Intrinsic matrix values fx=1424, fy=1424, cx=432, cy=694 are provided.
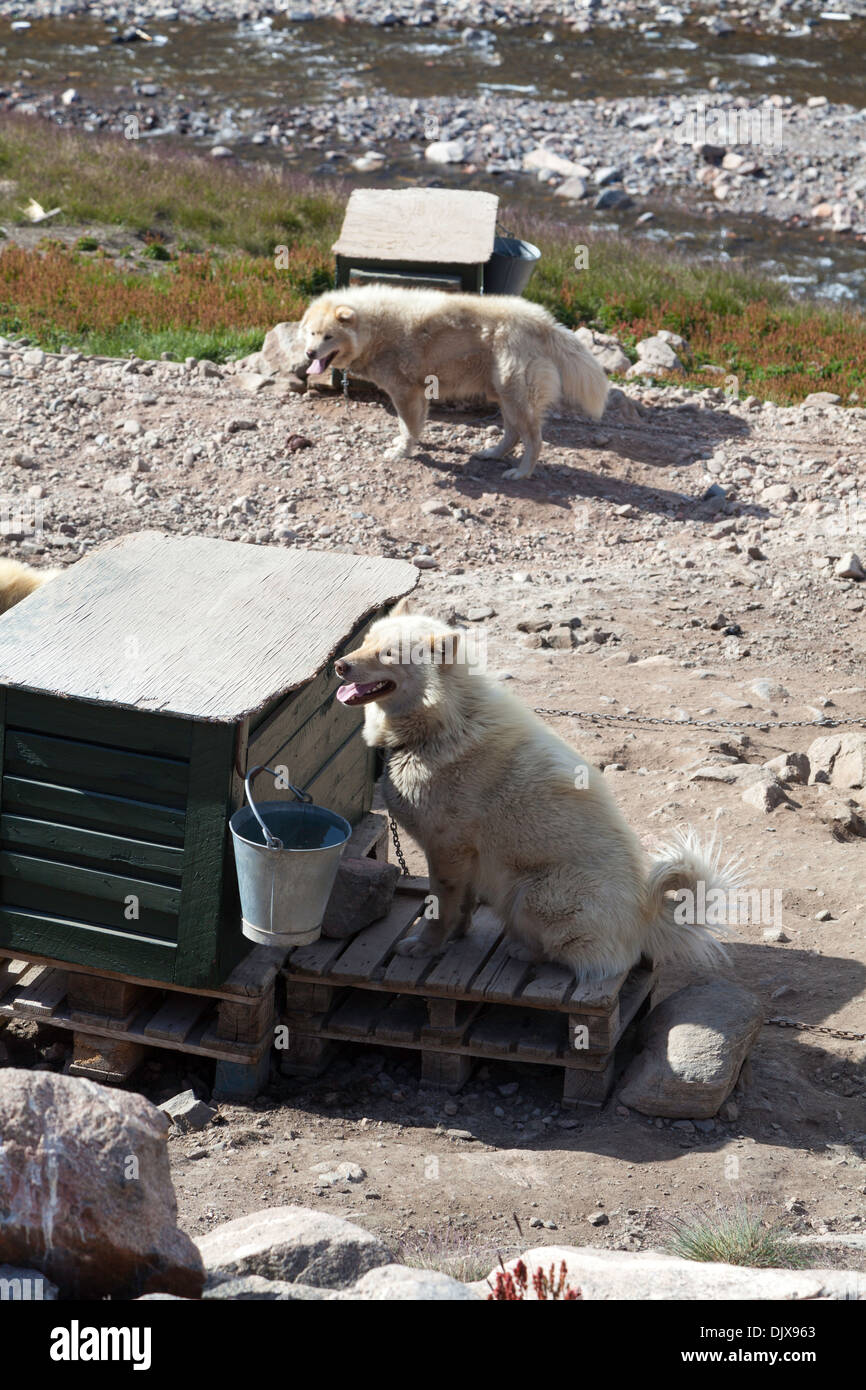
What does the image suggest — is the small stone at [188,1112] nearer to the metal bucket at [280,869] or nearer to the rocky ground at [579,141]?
the metal bucket at [280,869]

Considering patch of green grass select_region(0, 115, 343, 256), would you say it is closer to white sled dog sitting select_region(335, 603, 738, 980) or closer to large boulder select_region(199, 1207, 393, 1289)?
white sled dog sitting select_region(335, 603, 738, 980)

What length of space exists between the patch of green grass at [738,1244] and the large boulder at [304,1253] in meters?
0.98

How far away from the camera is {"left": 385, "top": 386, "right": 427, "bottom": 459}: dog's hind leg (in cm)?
1116

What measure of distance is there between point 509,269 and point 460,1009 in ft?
29.4

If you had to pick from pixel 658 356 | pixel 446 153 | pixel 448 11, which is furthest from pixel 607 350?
pixel 448 11

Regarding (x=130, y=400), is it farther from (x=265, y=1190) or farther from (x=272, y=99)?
(x=272, y=99)

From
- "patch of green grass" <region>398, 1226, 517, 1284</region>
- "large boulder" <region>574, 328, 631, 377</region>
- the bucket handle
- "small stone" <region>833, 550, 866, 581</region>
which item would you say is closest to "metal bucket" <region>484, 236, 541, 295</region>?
"large boulder" <region>574, 328, 631, 377</region>

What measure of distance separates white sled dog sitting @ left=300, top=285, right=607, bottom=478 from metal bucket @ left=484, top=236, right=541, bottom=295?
5.44ft

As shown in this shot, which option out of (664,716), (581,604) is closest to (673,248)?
(581,604)

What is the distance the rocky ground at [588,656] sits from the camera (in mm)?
4770

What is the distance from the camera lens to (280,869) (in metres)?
4.58

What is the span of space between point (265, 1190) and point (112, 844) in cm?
128

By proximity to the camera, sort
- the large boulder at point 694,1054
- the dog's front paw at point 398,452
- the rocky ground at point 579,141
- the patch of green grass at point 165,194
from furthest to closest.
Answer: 1. the rocky ground at point 579,141
2. the patch of green grass at point 165,194
3. the dog's front paw at point 398,452
4. the large boulder at point 694,1054

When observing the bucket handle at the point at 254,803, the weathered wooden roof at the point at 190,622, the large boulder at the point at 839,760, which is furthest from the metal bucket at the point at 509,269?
the bucket handle at the point at 254,803
